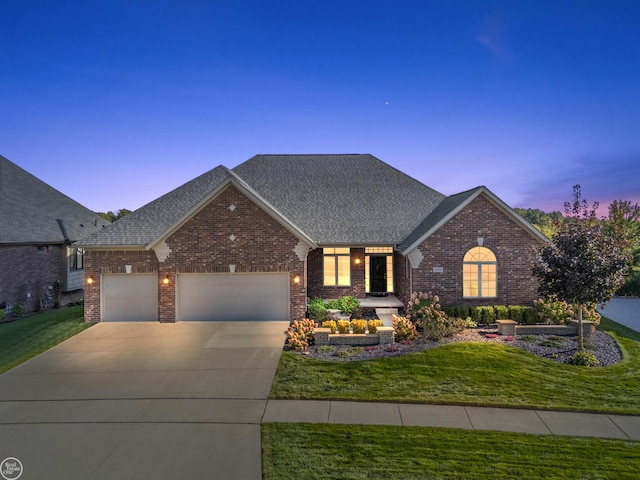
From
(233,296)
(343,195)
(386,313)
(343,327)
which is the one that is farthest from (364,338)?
(343,195)

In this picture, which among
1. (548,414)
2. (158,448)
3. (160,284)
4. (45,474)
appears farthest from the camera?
(160,284)

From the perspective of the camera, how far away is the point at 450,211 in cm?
1636

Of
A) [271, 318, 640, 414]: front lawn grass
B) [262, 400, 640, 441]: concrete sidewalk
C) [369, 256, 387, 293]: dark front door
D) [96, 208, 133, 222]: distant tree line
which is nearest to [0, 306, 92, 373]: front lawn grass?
[271, 318, 640, 414]: front lawn grass

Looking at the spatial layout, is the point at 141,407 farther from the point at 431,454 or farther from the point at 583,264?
the point at 583,264

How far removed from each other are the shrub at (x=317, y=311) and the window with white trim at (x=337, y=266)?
262cm

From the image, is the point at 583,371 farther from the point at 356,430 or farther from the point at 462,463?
the point at 356,430

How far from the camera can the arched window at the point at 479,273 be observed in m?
16.5

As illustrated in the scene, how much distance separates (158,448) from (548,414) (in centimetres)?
817

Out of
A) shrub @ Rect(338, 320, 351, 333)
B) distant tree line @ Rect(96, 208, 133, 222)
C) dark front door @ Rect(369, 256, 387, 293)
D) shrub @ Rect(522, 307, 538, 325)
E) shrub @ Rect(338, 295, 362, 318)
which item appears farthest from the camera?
distant tree line @ Rect(96, 208, 133, 222)

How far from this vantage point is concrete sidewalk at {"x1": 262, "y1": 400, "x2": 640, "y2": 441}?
7680 millimetres

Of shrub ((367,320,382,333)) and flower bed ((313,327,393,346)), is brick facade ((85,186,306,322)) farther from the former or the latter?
shrub ((367,320,382,333))

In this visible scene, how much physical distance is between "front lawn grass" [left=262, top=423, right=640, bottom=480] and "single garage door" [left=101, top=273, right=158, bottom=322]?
1093cm

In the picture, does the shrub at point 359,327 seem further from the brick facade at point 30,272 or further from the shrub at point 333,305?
the brick facade at point 30,272

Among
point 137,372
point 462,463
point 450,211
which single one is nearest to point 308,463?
point 462,463
